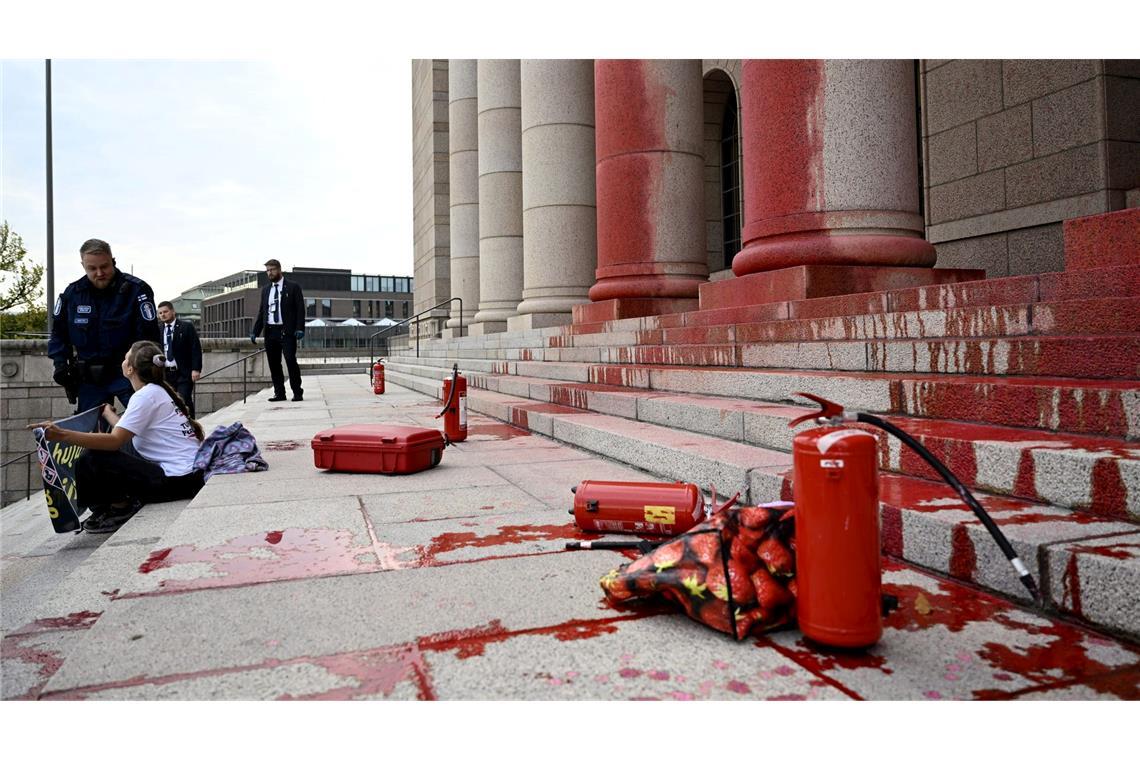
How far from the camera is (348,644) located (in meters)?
2.38

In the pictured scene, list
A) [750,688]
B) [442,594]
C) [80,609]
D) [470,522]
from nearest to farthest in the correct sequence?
[750,688], [442,594], [80,609], [470,522]

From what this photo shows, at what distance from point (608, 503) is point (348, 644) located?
150cm

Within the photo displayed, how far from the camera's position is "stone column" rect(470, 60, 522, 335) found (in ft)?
58.5

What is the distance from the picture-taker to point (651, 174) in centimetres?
1000

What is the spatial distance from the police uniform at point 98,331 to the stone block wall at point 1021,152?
29.8 ft

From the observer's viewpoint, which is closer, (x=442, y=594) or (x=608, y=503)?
(x=442, y=594)

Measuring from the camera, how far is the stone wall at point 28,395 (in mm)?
24352

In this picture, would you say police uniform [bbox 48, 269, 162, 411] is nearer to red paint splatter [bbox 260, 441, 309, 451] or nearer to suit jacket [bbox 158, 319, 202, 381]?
red paint splatter [bbox 260, 441, 309, 451]

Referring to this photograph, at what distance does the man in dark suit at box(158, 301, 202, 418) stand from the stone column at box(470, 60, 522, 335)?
7.88 meters

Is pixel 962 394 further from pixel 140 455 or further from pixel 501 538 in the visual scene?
pixel 140 455

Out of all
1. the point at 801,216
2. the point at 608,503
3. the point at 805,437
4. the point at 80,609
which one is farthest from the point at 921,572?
the point at 801,216

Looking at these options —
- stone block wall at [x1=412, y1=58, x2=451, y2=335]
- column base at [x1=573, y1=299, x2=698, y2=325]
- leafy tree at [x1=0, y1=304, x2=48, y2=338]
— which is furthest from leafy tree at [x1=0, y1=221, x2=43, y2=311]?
column base at [x1=573, y1=299, x2=698, y2=325]

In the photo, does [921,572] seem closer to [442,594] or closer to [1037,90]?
[442,594]

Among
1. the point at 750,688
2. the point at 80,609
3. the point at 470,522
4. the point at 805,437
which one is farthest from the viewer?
the point at 470,522
